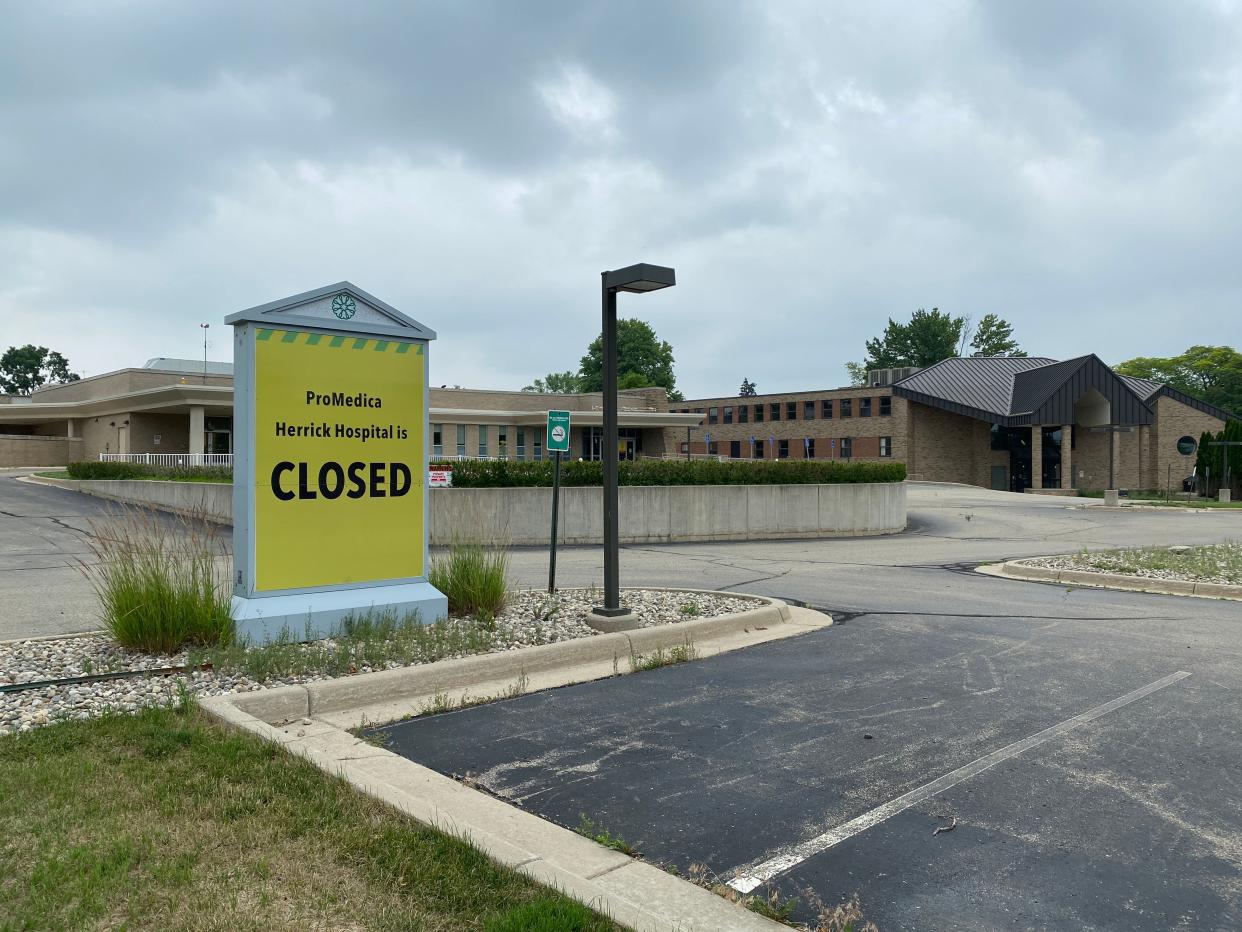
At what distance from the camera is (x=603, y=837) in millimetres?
4020

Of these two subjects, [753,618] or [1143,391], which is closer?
[753,618]

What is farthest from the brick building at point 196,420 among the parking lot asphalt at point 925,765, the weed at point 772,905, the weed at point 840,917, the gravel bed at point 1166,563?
the weed at point 840,917

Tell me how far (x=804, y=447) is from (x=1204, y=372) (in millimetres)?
50238

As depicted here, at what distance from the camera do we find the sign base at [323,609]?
24.2 ft

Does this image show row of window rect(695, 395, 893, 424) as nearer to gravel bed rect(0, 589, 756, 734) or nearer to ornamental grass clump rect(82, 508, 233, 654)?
gravel bed rect(0, 589, 756, 734)

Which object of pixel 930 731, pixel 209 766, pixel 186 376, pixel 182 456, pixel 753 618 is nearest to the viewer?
pixel 209 766

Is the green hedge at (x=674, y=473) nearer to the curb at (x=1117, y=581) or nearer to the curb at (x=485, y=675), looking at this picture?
the curb at (x=1117, y=581)

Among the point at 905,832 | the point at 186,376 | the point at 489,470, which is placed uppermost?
the point at 186,376

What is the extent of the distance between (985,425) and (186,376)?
159 ft

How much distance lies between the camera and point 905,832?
13.8ft

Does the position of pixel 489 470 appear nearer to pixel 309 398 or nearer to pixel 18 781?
pixel 309 398

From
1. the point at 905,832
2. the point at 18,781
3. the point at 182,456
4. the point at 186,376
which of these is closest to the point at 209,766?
the point at 18,781

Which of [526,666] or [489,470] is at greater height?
[489,470]

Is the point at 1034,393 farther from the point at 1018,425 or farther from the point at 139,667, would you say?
the point at 139,667
